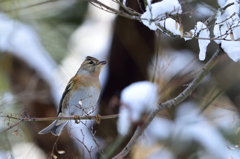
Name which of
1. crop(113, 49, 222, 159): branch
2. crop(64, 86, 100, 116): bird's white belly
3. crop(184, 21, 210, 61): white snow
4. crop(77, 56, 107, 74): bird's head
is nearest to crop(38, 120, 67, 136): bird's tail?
crop(64, 86, 100, 116): bird's white belly

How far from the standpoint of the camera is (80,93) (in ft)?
14.4

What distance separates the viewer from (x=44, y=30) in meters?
5.50

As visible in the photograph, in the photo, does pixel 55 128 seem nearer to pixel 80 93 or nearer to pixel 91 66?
pixel 80 93

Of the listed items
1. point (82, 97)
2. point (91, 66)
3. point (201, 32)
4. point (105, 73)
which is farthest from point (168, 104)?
point (105, 73)

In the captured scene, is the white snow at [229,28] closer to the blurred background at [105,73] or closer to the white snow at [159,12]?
the white snow at [159,12]

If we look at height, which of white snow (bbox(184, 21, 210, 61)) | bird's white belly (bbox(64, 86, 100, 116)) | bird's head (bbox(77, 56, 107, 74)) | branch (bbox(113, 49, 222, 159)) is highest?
white snow (bbox(184, 21, 210, 61))

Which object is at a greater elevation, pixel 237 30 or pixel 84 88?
pixel 237 30

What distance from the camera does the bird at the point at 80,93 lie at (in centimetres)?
433

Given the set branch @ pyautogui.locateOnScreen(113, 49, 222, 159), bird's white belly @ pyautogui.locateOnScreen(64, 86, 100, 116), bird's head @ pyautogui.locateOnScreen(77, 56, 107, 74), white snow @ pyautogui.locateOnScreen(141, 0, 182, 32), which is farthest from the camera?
bird's head @ pyautogui.locateOnScreen(77, 56, 107, 74)

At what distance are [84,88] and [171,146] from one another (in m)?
1.21

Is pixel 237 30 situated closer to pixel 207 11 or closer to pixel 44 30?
pixel 207 11

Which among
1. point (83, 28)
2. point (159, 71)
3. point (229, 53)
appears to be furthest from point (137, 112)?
point (83, 28)

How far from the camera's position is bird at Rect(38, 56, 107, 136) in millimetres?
4328

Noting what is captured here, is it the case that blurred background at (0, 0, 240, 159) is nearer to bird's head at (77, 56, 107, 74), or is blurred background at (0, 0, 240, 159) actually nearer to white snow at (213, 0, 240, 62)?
bird's head at (77, 56, 107, 74)
